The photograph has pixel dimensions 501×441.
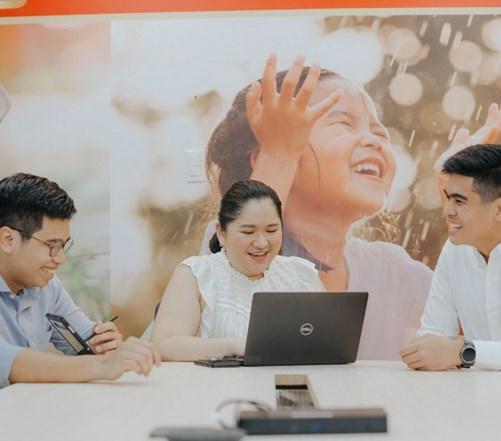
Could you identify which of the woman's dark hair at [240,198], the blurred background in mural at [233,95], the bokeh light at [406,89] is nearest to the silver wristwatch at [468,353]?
the woman's dark hair at [240,198]

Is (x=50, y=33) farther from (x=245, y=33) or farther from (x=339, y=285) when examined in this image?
(x=339, y=285)

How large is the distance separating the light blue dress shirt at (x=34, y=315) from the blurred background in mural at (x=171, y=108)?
3.26ft

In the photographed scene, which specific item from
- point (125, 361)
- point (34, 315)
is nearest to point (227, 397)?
point (125, 361)

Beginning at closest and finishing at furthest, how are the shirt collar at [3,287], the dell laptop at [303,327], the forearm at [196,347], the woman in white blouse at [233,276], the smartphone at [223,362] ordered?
the dell laptop at [303,327]
the smartphone at [223,362]
the shirt collar at [3,287]
the forearm at [196,347]
the woman in white blouse at [233,276]

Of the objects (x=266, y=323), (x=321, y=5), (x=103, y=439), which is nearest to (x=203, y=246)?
(x=321, y=5)

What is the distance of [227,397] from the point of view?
2.11 meters

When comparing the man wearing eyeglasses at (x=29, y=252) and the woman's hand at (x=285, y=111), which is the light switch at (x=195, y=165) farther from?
the man wearing eyeglasses at (x=29, y=252)

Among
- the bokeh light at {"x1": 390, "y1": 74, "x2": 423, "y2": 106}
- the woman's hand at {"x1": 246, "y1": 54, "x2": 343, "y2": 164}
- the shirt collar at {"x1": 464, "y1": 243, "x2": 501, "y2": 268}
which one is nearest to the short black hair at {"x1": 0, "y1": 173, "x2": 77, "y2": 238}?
the woman's hand at {"x1": 246, "y1": 54, "x2": 343, "y2": 164}

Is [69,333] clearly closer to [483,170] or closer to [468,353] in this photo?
[468,353]

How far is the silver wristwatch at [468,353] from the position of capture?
2.71 metres

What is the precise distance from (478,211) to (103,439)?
2.27 metres

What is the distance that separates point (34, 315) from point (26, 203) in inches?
→ 17.3

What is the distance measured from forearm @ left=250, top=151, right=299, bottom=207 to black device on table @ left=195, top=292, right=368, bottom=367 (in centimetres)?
151

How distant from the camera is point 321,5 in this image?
13.9 feet
